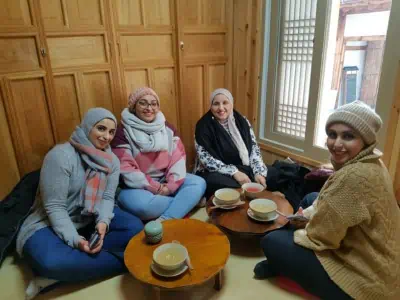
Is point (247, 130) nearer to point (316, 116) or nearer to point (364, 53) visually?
point (316, 116)

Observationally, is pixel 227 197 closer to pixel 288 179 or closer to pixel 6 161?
pixel 288 179

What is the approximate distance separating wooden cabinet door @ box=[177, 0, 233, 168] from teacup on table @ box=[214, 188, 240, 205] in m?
0.99

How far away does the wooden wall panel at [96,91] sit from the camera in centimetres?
215

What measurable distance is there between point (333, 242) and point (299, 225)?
0.34m

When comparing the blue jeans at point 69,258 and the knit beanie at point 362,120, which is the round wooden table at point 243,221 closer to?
the blue jeans at point 69,258

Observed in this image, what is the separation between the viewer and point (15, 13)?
1780 mm

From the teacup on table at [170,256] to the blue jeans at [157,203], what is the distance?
2.02 feet

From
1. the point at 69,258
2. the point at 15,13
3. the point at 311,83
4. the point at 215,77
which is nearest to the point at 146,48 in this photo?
the point at 215,77

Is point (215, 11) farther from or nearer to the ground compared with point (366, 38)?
farther from the ground

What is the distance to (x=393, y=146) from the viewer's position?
2021 millimetres

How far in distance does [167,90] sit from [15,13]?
1165 millimetres

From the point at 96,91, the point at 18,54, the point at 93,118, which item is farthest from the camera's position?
the point at 96,91

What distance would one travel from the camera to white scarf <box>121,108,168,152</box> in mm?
2074

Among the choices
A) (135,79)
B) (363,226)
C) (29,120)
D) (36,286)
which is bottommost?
(36,286)
